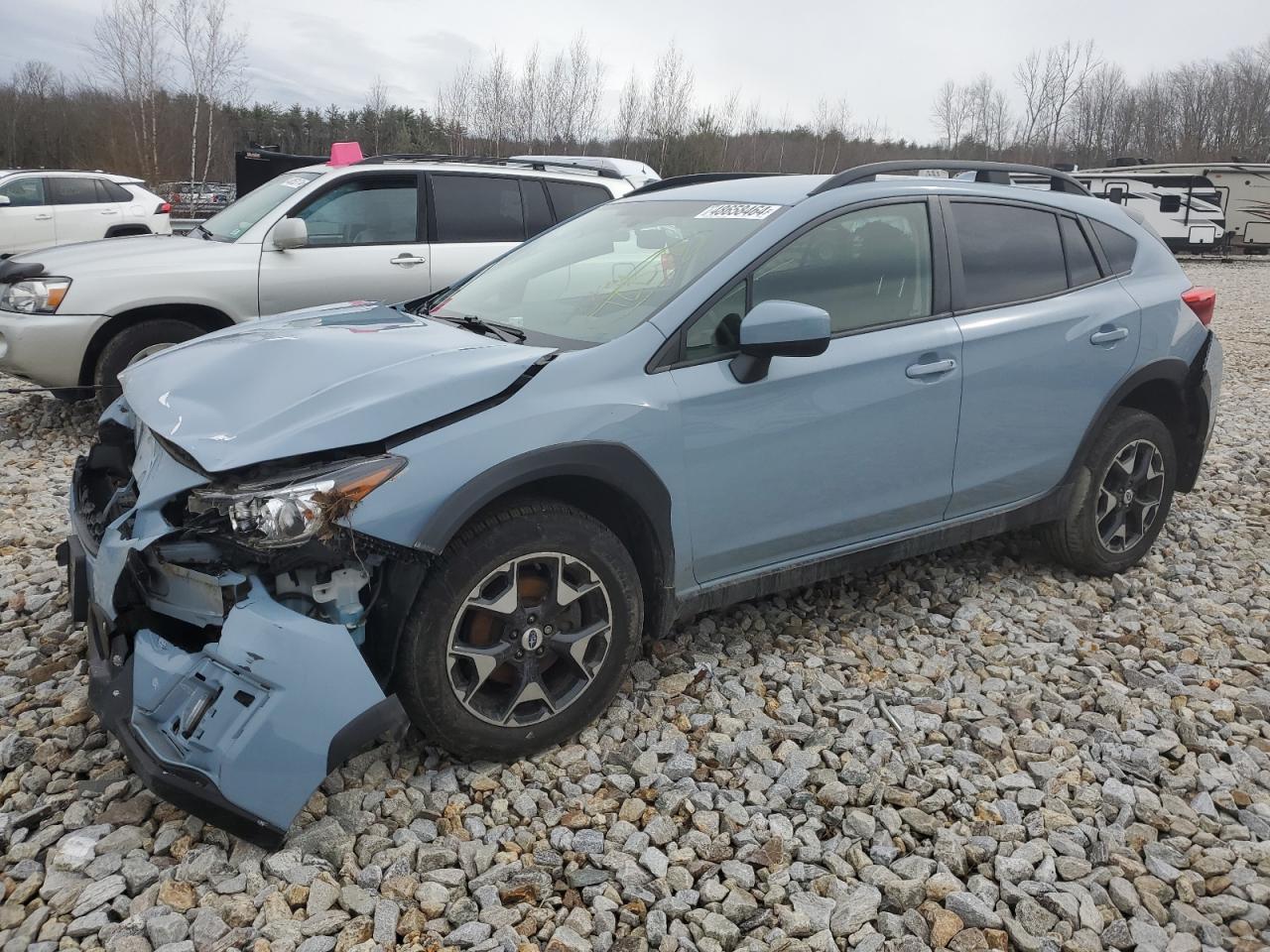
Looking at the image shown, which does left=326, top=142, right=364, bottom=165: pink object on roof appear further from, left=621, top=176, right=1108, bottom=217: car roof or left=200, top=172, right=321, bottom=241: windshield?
left=621, top=176, right=1108, bottom=217: car roof

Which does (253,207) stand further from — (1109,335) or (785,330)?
(1109,335)

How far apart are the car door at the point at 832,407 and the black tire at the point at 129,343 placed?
14.7 ft

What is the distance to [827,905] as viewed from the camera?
2453 millimetres

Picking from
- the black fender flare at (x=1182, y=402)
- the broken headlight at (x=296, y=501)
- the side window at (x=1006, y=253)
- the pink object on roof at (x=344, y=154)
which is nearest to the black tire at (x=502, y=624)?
the broken headlight at (x=296, y=501)

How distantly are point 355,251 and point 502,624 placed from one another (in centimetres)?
483

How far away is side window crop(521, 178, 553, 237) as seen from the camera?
25.3 ft

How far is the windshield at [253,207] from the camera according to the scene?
6786 mm

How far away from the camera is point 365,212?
7.02 metres

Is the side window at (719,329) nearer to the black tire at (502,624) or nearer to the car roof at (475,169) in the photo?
the black tire at (502,624)

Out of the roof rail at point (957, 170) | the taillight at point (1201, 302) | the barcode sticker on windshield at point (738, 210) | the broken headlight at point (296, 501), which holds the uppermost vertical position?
the roof rail at point (957, 170)

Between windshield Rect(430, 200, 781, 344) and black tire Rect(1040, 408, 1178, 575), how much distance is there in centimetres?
192

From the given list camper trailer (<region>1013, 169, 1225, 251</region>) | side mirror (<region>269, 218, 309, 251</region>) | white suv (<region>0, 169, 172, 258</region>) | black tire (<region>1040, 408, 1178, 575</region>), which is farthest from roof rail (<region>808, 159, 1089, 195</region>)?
camper trailer (<region>1013, 169, 1225, 251</region>)

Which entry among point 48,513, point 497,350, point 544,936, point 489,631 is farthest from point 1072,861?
point 48,513

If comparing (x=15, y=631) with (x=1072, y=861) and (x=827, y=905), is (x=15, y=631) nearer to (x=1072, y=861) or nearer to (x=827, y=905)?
(x=827, y=905)
